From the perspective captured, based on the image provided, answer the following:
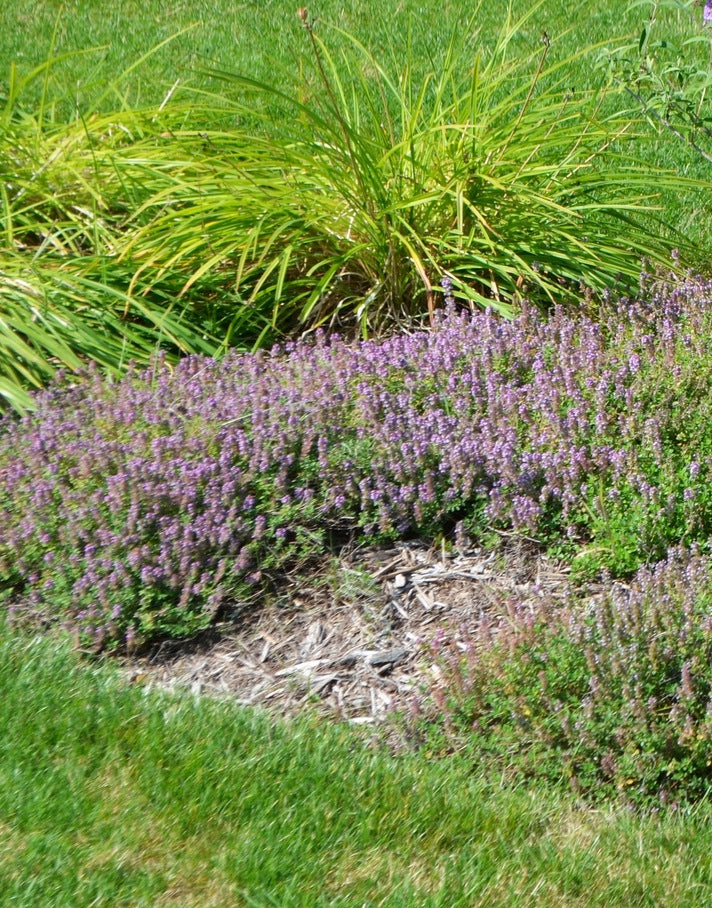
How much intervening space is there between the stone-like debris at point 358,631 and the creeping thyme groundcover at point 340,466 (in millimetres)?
96

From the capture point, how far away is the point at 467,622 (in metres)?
3.56

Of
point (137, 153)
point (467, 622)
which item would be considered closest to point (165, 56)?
point (137, 153)

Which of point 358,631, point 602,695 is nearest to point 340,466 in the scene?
point 358,631

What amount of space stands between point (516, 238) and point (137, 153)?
207cm

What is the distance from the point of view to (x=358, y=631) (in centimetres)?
360

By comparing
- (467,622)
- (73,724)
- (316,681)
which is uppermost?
(467,622)

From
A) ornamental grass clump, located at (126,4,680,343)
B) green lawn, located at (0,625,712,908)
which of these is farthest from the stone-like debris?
ornamental grass clump, located at (126,4,680,343)

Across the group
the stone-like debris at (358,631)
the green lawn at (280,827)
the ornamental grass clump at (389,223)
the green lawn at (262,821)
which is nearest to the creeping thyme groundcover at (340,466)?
the stone-like debris at (358,631)

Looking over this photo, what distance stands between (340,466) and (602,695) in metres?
1.31

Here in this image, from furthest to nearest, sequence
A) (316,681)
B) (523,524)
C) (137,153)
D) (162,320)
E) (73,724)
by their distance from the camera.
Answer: (137,153) → (162,320) → (523,524) → (316,681) → (73,724)

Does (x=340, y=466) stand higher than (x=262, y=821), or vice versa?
(x=340, y=466)

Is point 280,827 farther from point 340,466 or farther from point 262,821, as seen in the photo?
point 340,466

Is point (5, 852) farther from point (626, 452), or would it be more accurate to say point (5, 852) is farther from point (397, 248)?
point (397, 248)

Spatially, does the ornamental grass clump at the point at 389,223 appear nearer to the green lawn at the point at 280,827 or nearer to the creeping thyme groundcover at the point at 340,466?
the creeping thyme groundcover at the point at 340,466
